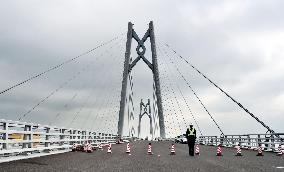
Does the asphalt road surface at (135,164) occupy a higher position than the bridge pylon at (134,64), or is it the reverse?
the bridge pylon at (134,64)

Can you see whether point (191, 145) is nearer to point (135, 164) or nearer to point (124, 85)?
point (135, 164)

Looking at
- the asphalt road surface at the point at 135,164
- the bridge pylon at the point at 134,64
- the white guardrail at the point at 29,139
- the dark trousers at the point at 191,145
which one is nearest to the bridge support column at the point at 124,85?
the bridge pylon at the point at 134,64

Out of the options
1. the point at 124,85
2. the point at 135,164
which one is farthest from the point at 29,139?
the point at 124,85

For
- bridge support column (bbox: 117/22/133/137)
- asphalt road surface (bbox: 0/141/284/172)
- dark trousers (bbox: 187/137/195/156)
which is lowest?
asphalt road surface (bbox: 0/141/284/172)

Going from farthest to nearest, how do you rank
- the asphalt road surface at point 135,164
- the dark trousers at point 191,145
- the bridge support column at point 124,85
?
1. the bridge support column at point 124,85
2. the dark trousers at point 191,145
3. the asphalt road surface at point 135,164

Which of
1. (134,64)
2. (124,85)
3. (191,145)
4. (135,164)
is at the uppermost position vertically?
(134,64)

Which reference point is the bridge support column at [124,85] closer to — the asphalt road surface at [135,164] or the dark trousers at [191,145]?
the dark trousers at [191,145]

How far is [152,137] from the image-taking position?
82688 mm

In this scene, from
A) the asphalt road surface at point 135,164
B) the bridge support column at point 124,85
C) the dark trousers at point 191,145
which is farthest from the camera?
the bridge support column at point 124,85

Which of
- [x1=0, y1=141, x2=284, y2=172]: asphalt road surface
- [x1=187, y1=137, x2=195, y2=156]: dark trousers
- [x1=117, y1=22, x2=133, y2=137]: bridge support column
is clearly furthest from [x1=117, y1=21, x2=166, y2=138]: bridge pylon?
[x1=0, y1=141, x2=284, y2=172]: asphalt road surface

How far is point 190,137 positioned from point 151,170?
10.3 metres

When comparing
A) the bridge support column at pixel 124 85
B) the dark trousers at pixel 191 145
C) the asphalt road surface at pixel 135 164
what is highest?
the bridge support column at pixel 124 85

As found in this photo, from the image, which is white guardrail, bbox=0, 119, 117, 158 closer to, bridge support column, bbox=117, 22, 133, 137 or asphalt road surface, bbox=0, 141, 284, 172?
asphalt road surface, bbox=0, 141, 284, 172

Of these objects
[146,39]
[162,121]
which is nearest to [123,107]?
[162,121]
